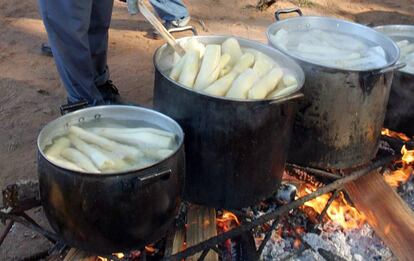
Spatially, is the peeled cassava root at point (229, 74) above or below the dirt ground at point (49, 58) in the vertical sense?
above

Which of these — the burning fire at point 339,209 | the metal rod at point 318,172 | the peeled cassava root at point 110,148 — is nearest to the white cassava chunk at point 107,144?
the peeled cassava root at point 110,148

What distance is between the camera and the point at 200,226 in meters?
2.67

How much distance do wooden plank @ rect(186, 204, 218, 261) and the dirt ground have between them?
848 millimetres

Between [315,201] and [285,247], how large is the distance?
449 mm

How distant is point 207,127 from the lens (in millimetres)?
2383

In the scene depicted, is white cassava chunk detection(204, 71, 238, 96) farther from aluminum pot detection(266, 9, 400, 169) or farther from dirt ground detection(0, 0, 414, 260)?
dirt ground detection(0, 0, 414, 260)

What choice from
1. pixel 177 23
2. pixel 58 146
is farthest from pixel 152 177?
pixel 177 23

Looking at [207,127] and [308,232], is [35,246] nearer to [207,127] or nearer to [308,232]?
[207,127]

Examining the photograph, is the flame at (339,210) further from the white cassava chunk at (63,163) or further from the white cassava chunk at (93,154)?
the white cassava chunk at (63,163)

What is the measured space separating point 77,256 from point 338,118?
155cm

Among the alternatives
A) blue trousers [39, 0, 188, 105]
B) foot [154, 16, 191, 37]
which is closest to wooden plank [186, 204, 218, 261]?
blue trousers [39, 0, 188, 105]

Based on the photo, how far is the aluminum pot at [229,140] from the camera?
7.68ft

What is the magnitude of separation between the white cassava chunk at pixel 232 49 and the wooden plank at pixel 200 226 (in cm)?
83

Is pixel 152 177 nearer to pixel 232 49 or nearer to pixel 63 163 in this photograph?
pixel 63 163
